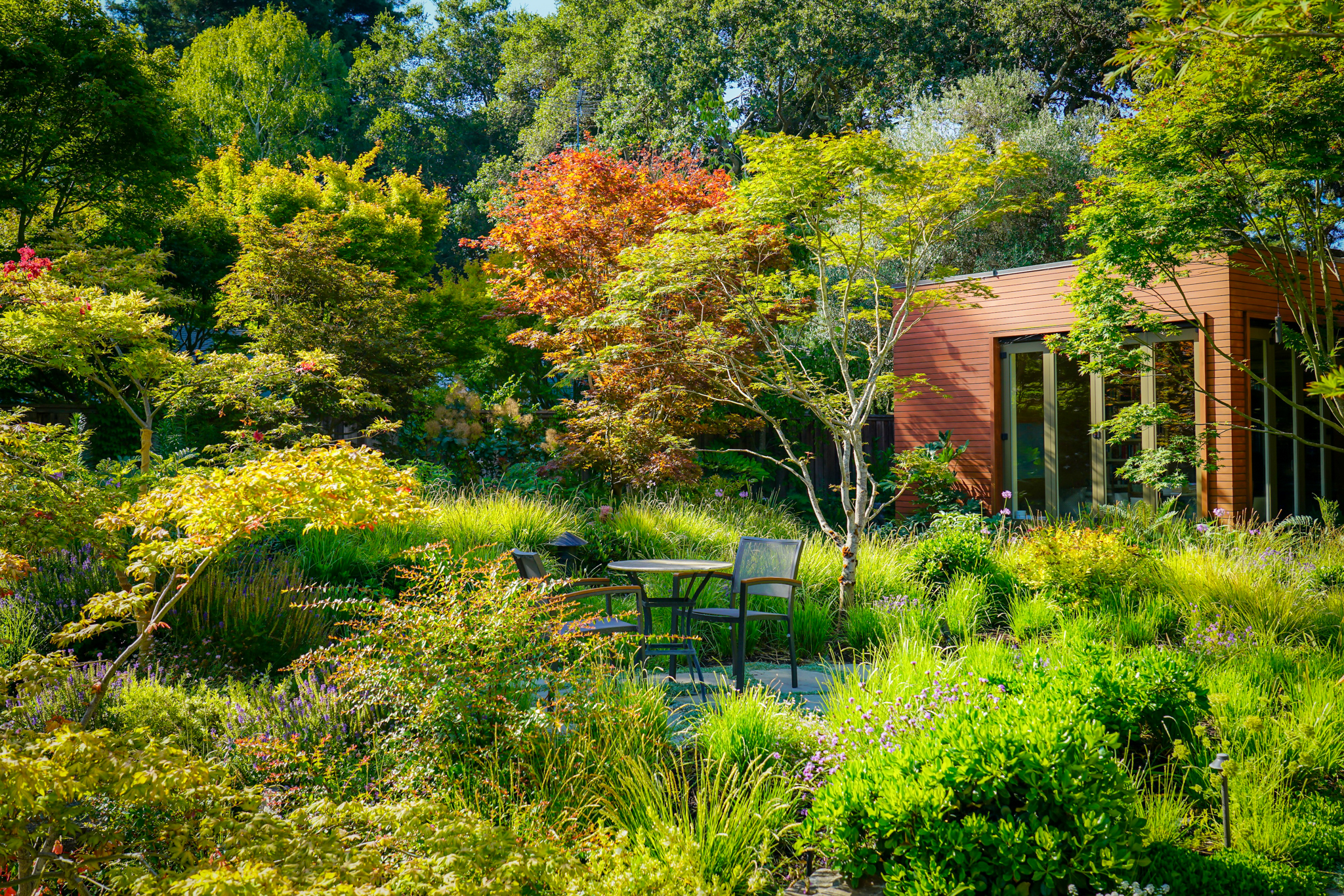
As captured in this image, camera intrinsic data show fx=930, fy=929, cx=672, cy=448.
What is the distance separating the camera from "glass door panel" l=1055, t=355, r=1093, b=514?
36.5 ft

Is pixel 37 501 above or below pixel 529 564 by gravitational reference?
above

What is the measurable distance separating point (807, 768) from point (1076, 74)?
69.0 ft

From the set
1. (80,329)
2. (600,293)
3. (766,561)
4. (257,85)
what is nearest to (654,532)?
(766,561)

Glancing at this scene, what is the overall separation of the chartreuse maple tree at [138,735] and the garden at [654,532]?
27 mm

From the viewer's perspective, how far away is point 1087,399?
11133mm

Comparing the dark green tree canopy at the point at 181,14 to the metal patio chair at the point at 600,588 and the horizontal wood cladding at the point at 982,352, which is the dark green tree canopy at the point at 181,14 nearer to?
the horizontal wood cladding at the point at 982,352

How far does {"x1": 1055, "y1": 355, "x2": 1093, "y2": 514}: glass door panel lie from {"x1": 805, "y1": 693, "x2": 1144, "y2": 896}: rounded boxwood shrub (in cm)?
878

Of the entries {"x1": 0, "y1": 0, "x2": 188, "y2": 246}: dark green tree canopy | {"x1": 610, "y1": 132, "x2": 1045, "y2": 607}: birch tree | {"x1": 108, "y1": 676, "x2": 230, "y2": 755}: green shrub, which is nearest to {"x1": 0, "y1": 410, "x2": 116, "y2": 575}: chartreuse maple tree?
{"x1": 108, "y1": 676, "x2": 230, "y2": 755}: green shrub

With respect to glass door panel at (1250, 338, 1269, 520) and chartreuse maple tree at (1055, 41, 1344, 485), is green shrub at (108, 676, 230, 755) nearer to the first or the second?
chartreuse maple tree at (1055, 41, 1344, 485)

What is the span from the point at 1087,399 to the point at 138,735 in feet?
35.4

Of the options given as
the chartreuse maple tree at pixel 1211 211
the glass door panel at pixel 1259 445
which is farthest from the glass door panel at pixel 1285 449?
the chartreuse maple tree at pixel 1211 211

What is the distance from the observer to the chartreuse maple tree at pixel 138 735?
87.4 inches

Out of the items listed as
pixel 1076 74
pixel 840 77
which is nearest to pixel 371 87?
pixel 840 77

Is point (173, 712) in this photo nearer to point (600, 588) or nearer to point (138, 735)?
point (138, 735)
